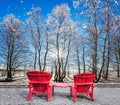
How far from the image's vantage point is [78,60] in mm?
30953

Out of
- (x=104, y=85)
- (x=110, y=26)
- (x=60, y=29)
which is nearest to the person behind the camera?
(x=104, y=85)

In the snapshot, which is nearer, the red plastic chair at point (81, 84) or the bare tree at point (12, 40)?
the red plastic chair at point (81, 84)

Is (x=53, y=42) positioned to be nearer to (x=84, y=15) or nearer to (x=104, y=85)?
(x=84, y=15)

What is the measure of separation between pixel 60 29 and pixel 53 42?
1.78 meters

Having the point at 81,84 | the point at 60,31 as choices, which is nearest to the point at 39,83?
the point at 81,84

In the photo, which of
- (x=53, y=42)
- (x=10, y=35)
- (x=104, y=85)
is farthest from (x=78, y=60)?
(x=104, y=85)

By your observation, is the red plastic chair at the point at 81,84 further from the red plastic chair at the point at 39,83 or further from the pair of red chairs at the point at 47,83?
the red plastic chair at the point at 39,83

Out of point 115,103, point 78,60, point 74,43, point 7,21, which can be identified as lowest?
point 115,103

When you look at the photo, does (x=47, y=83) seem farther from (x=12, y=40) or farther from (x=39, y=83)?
(x=12, y=40)

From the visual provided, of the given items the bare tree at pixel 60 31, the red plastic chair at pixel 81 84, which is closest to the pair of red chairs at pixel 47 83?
the red plastic chair at pixel 81 84

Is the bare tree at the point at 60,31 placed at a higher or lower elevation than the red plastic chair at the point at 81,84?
higher

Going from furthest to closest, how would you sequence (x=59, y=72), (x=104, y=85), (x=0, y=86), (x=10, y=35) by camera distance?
(x=10, y=35)
(x=59, y=72)
(x=104, y=85)
(x=0, y=86)

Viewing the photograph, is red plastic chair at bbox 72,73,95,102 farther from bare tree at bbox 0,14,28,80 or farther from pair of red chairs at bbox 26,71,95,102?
bare tree at bbox 0,14,28,80

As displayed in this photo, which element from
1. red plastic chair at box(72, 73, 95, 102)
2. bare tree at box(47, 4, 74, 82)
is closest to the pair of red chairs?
red plastic chair at box(72, 73, 95, 102)
